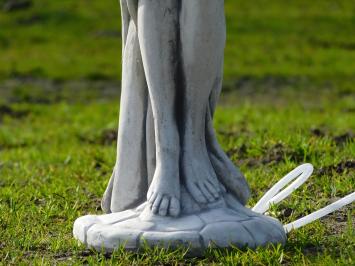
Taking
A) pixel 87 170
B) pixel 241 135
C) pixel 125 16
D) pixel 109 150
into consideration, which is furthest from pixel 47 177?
pixel 125 16

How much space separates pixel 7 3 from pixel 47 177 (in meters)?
18.6

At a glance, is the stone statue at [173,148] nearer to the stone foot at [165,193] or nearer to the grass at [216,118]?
the stone foot at [165,193]

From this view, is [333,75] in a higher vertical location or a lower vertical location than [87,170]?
lower

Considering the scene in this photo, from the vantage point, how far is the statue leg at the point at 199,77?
5.29 m

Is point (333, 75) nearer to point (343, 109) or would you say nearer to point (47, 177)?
point (343, 109)

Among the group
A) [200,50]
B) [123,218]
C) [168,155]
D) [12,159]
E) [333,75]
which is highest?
[200,50]

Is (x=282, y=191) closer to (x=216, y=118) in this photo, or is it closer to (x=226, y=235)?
(x=226, y=235)

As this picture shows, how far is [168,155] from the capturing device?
5.38m

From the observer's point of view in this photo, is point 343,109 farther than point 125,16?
Yes

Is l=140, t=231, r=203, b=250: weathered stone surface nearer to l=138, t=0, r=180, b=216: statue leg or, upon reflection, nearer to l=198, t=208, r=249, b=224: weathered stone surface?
l=198, t=208, r=249, b=224: weathered stone surface

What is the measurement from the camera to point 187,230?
202 inches

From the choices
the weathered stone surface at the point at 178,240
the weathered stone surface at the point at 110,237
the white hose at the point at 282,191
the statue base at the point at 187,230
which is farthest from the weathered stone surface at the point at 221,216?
the white hose at the point at 282,191

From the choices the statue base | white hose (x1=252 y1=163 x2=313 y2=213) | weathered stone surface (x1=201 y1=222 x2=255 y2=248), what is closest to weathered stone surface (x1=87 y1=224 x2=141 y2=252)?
the statue base

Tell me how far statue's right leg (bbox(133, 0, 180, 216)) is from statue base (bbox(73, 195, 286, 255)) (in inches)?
6.5
